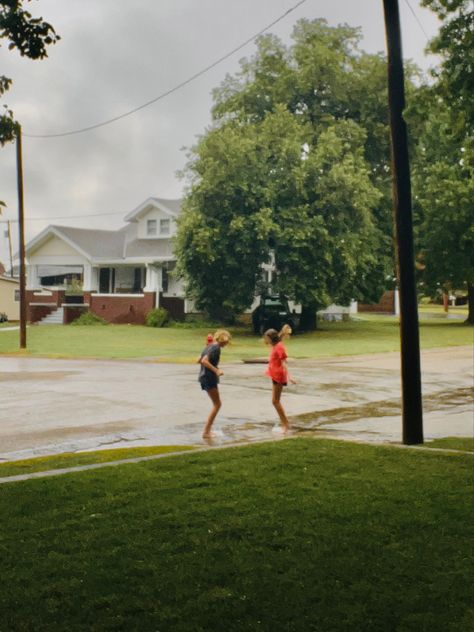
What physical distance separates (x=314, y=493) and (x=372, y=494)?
51 centimetres

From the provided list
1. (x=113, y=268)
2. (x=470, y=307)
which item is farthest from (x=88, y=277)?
(x=470, y=307)

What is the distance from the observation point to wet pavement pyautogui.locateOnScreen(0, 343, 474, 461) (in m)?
12.1

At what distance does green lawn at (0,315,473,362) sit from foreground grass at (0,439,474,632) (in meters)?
18.8

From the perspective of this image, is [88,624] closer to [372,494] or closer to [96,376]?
[372,494]

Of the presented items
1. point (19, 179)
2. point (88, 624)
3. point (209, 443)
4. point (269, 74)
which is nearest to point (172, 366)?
point (19, 179)

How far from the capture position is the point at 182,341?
34.9 meters

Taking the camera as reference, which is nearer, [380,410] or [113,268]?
[380,410]

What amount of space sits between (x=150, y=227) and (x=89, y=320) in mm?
7319

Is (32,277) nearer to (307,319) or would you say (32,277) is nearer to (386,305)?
(307,319)

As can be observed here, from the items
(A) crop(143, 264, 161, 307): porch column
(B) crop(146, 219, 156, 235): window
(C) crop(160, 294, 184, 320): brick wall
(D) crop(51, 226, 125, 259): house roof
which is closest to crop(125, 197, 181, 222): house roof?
(B) crop(146, 219, 156, 235): window

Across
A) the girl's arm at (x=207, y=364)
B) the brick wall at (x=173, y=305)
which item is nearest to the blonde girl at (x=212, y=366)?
the girl's arm at (x=207, y=364)

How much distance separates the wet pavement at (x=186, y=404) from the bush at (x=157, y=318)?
1997 cm

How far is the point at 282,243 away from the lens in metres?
36.2

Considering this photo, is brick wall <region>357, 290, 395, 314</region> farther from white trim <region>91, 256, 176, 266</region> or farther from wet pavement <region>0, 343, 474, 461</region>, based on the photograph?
wet pavement <region>0, 343, 474, 461</region>
